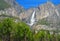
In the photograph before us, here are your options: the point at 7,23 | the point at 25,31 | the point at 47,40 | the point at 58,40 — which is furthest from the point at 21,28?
the point at 58,40

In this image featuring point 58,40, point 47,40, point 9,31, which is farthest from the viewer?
point 58,40

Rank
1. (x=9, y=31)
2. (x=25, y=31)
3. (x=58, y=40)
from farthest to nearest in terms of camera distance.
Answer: (x=58, y=40), (x=25, y=31), (x=9, y=31)

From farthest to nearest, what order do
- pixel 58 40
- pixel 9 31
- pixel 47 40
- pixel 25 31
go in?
pixel 58 40
pixel 47 40
pixel 25 31
pixel 9 31

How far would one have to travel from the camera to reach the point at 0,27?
5522cm

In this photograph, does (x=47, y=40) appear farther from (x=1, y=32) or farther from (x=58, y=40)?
(x=1, y=32)

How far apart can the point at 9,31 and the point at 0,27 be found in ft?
7.97

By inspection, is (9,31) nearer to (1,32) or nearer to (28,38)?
(1,32)

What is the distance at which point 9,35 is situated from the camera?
55.1 meters

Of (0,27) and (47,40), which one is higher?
(0,27)

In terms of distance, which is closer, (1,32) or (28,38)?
(1,32)

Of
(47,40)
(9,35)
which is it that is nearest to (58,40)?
(47,40)

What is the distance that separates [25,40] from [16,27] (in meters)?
3.91

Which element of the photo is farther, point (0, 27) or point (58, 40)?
point (58, 40)

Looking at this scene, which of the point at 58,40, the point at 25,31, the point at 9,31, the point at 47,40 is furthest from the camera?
the point at 58,40
